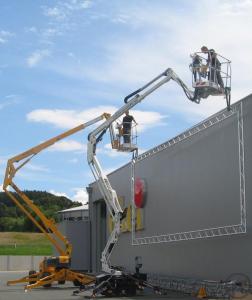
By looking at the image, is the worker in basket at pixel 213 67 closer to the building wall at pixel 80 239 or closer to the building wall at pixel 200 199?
the building wall at pixel 200 199

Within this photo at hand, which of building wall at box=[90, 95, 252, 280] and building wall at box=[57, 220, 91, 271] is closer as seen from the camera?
building wall at box=[90, 95, 252, 280]

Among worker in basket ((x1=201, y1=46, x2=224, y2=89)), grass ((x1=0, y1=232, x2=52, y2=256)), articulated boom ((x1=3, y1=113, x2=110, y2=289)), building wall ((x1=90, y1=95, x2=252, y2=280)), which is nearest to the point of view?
worker in basket ((x1=201, y1=46, x2=224, y2=89))

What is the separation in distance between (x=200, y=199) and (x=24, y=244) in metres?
83.1

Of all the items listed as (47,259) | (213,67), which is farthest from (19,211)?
(213,67)

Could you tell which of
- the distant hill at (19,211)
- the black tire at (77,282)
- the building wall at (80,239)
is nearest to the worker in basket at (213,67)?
the black tire at (77,282)

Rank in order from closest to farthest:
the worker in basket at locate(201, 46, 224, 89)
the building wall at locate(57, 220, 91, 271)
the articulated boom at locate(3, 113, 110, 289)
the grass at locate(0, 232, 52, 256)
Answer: the worker in basket at locate(201, 46, 224, 89), the articulated boom at locate(3, 113, 110, 289), the building wall at locate(57, 220, 91, 271), the grass at locate(0, 232, 52, 256)

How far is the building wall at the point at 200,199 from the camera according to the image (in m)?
20.6

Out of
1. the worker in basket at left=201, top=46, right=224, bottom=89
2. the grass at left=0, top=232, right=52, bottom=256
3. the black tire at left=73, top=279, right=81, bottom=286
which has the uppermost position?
the worker in basket at left=201, top=46, right=224, bottom=89

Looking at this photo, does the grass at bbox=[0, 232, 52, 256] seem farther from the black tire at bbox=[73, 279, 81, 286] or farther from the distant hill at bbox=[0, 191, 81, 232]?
the black tire at bbox=[73, 279, 81, 286]

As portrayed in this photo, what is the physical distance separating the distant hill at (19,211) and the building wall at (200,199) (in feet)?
322

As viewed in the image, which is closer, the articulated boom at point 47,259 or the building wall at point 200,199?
the building wall at point 200,199

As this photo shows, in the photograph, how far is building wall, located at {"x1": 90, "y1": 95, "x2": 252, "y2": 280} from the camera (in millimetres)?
20641

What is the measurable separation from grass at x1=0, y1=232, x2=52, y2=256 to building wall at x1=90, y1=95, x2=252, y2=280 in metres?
57.9

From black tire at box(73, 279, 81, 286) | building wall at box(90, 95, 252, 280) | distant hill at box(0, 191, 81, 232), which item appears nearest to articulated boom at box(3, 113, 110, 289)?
black tire at box(73, 279, 81, 286)
